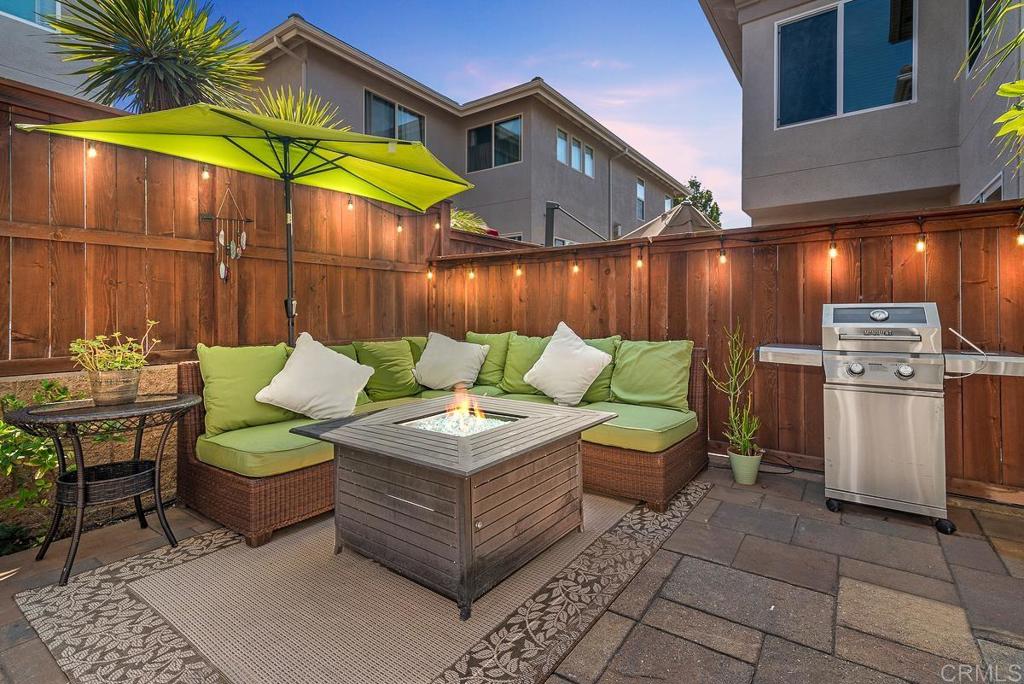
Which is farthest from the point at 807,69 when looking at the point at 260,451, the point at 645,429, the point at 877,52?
the point at 260,451

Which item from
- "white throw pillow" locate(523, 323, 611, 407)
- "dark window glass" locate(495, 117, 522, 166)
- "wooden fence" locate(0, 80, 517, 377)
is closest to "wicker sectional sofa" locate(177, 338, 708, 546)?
"white throw pillow" locate(523, 323, 611, 407)

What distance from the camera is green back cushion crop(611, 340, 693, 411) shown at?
3.47m

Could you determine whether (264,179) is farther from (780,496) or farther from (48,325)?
(780,496)

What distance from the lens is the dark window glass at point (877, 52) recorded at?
17.4 feet

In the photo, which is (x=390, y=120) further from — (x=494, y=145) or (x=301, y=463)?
(x=301, y=463)

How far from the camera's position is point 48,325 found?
107 inches

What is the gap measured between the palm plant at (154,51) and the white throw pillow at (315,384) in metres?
2.98

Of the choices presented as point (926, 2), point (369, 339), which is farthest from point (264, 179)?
point (926, 2)

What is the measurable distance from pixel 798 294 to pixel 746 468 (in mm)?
1353

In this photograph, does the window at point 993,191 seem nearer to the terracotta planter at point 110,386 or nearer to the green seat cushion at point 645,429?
the green seat cushion at point 645,429

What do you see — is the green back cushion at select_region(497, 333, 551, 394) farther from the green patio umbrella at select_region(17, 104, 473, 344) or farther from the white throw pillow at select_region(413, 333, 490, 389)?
the green patio umbrella at select_region(17, 104, 473, 344)

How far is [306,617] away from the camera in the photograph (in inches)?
75.8

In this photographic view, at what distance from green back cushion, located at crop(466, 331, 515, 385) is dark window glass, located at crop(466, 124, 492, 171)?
611 centimetres

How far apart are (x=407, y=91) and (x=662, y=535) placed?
A: 839 cm
